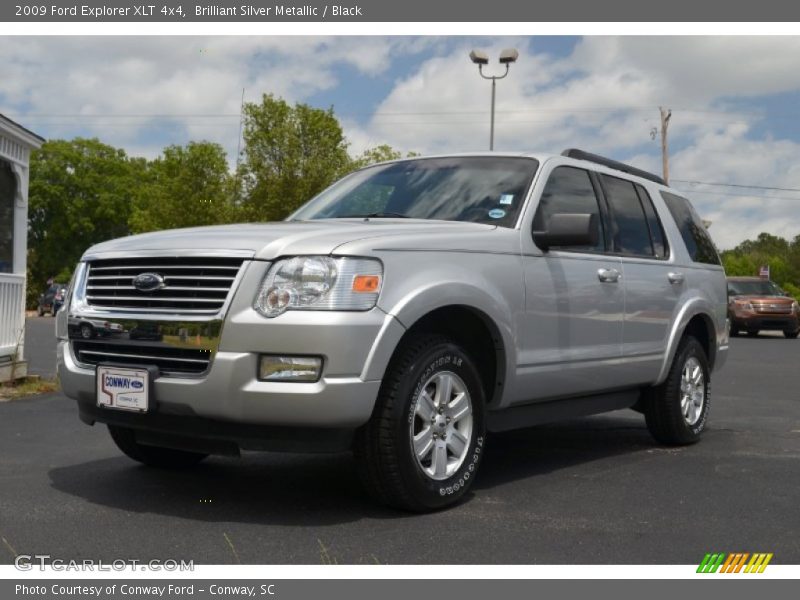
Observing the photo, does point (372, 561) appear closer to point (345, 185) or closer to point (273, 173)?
point (345, 185)

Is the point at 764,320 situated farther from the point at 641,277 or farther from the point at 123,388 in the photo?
the point at 123,388

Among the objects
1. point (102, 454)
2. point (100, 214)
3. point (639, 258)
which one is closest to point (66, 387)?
point (102, 454)

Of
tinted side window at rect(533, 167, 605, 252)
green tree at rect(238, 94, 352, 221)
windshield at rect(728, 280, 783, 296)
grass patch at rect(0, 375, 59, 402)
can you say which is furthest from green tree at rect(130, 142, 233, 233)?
tinted side window at rect(533, 167, 605, 252)

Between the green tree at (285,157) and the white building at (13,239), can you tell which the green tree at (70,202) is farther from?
the white building at (13,239)

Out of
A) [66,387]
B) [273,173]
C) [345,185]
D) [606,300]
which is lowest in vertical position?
[66,387]

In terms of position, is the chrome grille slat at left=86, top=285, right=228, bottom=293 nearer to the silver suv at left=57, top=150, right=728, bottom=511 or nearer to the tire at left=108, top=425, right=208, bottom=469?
the silver suv at left=57, top=150, right=728, bottom=511

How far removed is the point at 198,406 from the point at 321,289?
29.7 inches

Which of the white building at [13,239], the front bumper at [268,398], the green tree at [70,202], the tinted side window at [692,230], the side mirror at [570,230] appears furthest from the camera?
the green tree at [70,202]

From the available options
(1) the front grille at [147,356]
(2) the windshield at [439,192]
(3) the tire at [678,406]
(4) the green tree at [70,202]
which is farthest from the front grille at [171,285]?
(4) the green tree at [70,202]

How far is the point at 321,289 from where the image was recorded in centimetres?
441

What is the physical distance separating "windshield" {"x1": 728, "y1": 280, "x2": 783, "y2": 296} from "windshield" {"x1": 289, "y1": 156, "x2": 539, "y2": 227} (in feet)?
76.3

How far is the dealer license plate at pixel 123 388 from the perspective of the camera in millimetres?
4594

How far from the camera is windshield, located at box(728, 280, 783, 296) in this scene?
27712 mm

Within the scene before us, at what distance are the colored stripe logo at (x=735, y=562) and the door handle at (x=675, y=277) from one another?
121 inches
